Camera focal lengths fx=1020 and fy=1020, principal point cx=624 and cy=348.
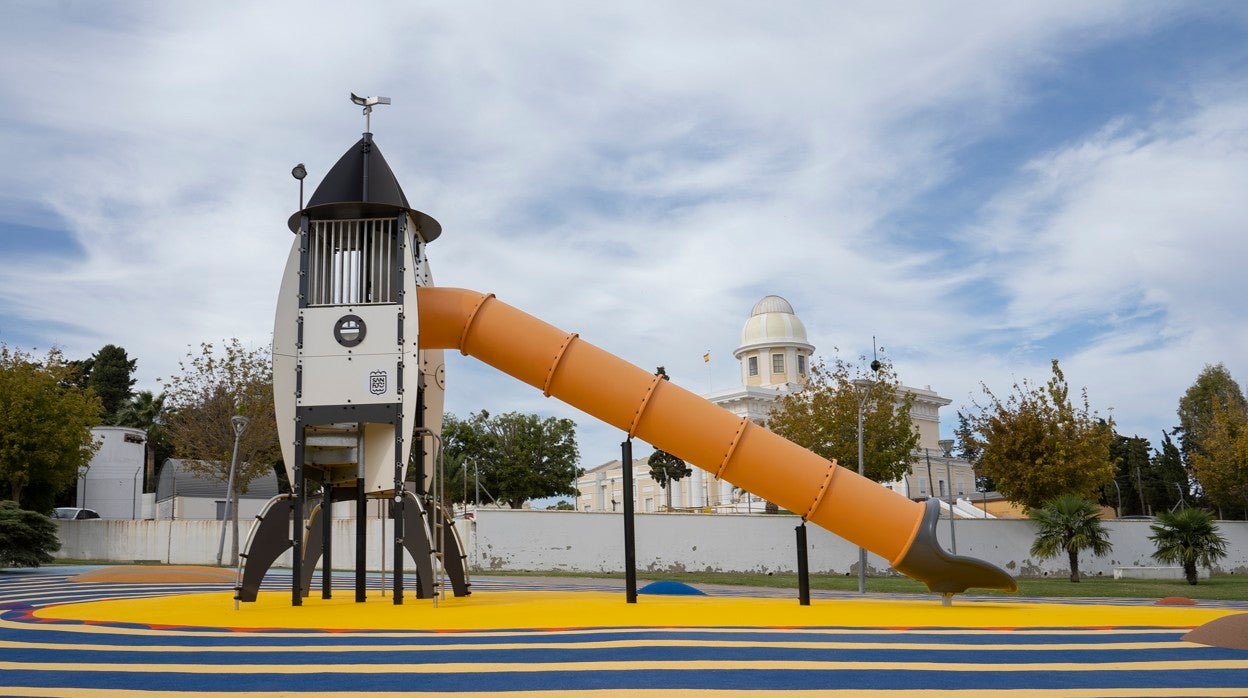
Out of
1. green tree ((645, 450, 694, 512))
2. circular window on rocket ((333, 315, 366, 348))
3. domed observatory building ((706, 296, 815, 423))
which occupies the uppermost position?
domed observatory building ((706, 296, 815, 423))

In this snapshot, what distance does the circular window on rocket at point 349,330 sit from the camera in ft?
46.9

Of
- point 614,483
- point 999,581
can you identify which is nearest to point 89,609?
point 999,581

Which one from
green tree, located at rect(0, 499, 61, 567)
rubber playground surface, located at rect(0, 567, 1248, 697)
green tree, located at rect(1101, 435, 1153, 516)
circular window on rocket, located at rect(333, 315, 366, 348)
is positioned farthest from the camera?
green tree, located at rect(1101, 435, 1153, 516)

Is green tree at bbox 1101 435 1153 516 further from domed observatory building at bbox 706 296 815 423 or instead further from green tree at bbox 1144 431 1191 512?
domed observatory building at bbox 706 296 815 423

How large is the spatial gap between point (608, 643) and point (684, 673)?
1.63 metres

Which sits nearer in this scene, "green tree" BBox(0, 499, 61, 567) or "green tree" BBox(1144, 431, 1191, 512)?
"green tree" BBox(0, 499, 61, 567)

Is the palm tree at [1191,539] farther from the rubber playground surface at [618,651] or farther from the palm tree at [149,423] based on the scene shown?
the palm tree at [149,423]

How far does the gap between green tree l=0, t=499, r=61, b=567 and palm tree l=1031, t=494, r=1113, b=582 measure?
3033cm

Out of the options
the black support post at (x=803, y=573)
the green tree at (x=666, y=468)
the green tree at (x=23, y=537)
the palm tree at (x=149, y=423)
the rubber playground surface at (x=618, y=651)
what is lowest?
the rubber playground surface at (x=618, y=651)

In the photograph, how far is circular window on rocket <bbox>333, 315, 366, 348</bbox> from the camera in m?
14.3

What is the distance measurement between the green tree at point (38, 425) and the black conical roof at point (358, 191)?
31.4 m

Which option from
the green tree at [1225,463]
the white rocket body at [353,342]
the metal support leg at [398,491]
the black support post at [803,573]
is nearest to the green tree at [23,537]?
the white rocket body at [353,342]

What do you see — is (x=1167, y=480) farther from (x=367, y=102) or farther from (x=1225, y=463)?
(x=367, y=102)

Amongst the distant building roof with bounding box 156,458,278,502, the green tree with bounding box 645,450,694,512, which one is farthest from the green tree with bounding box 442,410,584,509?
the distant building roof with bounding box 156,458,278,502
